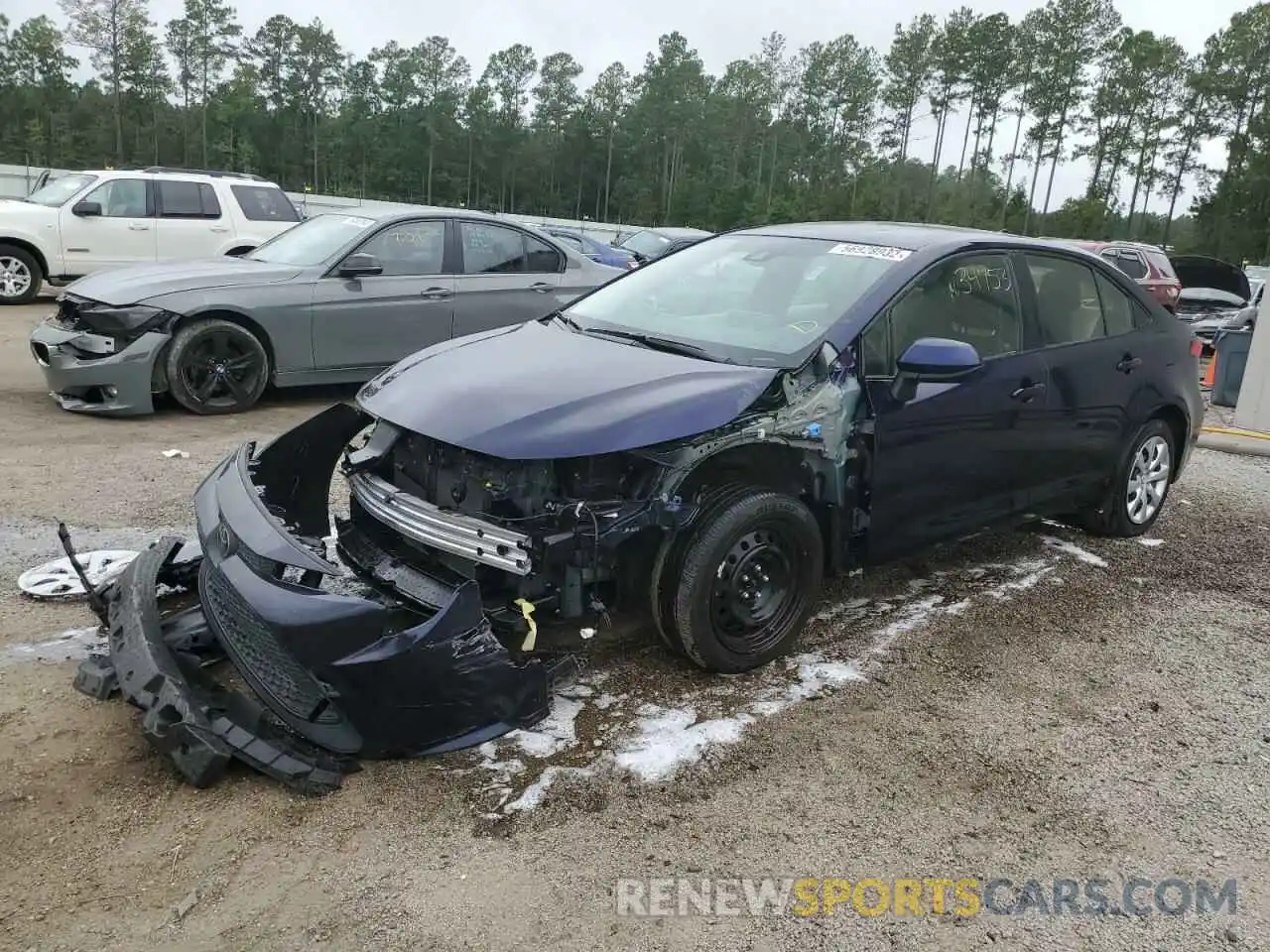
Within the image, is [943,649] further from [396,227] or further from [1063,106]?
[1063,106]

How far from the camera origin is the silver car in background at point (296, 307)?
7.12 metres

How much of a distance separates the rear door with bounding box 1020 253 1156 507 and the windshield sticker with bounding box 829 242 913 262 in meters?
0.85

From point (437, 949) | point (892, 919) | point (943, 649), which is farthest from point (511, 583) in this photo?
point (943, 649)

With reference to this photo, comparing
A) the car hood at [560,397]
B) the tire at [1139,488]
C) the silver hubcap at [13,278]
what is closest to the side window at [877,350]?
the car hood at [560,397]

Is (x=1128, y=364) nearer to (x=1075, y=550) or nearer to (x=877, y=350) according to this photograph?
(x=1075, y=550)

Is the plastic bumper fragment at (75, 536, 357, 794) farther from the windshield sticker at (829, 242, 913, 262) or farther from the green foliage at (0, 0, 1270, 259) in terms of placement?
the green foliage at (0, 0, 1270, 259)

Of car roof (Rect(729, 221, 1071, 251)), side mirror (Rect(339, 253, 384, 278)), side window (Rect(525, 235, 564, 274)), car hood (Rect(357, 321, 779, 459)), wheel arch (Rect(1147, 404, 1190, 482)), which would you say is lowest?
wheel arch (Rect(1147, 404, 1190, 482))

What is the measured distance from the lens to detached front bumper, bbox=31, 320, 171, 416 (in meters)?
7.04

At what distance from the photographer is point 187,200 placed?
1295 cm

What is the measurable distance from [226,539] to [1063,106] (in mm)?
74018

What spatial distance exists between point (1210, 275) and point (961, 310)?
62.9 ft

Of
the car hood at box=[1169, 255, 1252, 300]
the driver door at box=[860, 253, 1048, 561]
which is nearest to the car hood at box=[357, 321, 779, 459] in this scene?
the driver door at box=[860, 253, 1048, 561]

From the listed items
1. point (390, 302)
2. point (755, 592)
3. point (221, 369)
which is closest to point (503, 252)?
point (390, 302)

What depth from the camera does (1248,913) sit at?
2.64 meters
